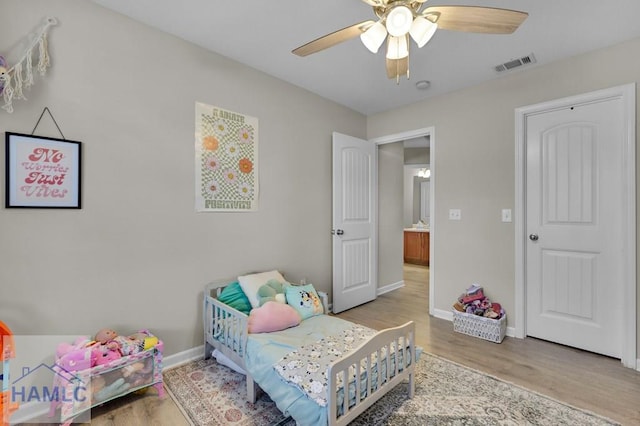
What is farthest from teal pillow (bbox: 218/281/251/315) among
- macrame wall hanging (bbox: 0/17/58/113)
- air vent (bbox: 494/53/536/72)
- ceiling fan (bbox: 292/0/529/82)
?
air vent (bbox: 494/53/536/72)

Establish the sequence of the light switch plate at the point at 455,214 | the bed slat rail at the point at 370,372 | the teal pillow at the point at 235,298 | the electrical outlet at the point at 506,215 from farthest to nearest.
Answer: the light switch plate at the point at 455,214 → the electrical outlet at the point at 506,215 → the teal pillow at the point at 235,298 → the bed slat rail at the point at 370,372

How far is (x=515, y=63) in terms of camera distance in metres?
2.56

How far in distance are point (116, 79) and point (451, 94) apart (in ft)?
9.86

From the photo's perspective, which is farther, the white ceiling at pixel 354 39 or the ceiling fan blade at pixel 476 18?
the white ceiling at pixel 354 39

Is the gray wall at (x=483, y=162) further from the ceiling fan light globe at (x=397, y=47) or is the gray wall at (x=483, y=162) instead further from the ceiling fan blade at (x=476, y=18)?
the ceiling fan light globe at (x=397, y=47)

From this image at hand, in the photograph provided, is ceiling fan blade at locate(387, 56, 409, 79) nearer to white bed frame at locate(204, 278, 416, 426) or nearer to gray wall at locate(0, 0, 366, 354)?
gray wall at locate(0, 0, 366, 354)

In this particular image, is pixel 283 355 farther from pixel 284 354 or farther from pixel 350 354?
pixel 350 354

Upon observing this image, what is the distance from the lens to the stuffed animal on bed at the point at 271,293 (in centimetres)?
226

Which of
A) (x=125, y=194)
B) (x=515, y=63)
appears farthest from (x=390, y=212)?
(x=125, y=194)

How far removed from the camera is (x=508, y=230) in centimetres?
281

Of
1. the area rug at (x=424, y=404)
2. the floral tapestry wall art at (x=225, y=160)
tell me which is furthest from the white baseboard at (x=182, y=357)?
the floral tapestry wall art at (x=225, y=160)

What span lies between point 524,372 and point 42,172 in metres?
3.38

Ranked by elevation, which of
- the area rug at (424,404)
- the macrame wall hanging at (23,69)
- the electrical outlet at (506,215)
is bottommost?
the area rug at (424,404)

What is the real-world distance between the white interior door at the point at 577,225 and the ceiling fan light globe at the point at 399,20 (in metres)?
2.01
